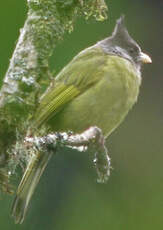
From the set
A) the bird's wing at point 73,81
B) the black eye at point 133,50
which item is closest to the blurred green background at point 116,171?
→ the bird's wing at point 73,81

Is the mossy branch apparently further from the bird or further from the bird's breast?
the bird's breast

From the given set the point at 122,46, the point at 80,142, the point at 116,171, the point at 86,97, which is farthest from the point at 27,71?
the point at 116,171

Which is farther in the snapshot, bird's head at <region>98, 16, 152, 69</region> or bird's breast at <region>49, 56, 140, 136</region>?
bird's head at <region>98, 16, 152, 69</region>

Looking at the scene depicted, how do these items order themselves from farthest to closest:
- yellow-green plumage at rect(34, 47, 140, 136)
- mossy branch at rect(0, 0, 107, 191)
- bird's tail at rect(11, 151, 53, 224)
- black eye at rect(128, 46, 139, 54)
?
1. black eye at rect(128, 46, 139, 54)
2. yellow-green plumage at rect(34, 47, 140, 136)
3. bird's tail at rect(11, 151, 53, 224)
4. mossy branch at rect(0, 0, 107, 191)

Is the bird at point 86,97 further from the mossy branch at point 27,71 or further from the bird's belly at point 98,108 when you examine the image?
the mossy branch at point 27,71

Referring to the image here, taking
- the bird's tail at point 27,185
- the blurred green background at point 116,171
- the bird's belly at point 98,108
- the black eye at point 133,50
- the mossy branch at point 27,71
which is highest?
the mossy branch at point 27,71

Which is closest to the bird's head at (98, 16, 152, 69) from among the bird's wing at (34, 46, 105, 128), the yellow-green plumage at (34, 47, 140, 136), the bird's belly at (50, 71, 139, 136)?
the bird's wing at (34, 46, 105, 128)

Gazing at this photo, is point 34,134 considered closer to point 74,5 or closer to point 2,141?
point 2,141
